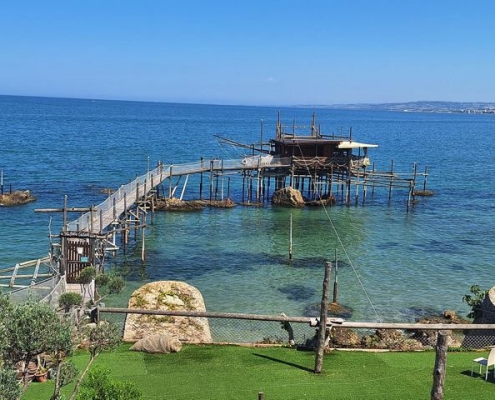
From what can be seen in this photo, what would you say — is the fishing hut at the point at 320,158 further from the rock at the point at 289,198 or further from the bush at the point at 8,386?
the bush at the point at 8,386

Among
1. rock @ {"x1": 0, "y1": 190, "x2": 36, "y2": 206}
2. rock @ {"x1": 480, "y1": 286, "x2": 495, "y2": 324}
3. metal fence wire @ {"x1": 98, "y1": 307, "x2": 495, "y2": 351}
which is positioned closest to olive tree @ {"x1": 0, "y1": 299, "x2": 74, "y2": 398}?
metal fence wire @ {"x1": 98, "y1": 307, "x2": 495, "y2": 351}

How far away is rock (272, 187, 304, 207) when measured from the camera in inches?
1752

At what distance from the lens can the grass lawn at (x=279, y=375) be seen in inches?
493

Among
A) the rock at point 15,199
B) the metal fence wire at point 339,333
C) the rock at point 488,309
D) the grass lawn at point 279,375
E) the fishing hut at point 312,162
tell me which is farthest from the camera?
the fishing hut at point 312,162

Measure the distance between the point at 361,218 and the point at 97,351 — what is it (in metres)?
33.5

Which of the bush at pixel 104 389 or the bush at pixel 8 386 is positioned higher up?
the bush at pixel 8 386

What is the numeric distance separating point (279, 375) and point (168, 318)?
170 inches

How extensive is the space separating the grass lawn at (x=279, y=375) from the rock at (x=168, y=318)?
0.81 m

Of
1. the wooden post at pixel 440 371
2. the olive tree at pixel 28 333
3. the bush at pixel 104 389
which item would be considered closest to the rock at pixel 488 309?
the wooden post at pixel 440 371

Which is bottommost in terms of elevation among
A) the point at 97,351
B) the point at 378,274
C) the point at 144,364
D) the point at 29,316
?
the point at 378,274

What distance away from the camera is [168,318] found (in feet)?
54.3

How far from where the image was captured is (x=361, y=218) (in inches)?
1650

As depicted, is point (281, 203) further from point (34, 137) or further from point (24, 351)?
point (34, 137)

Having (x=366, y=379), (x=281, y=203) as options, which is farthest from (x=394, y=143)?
(x=366, y=379)
